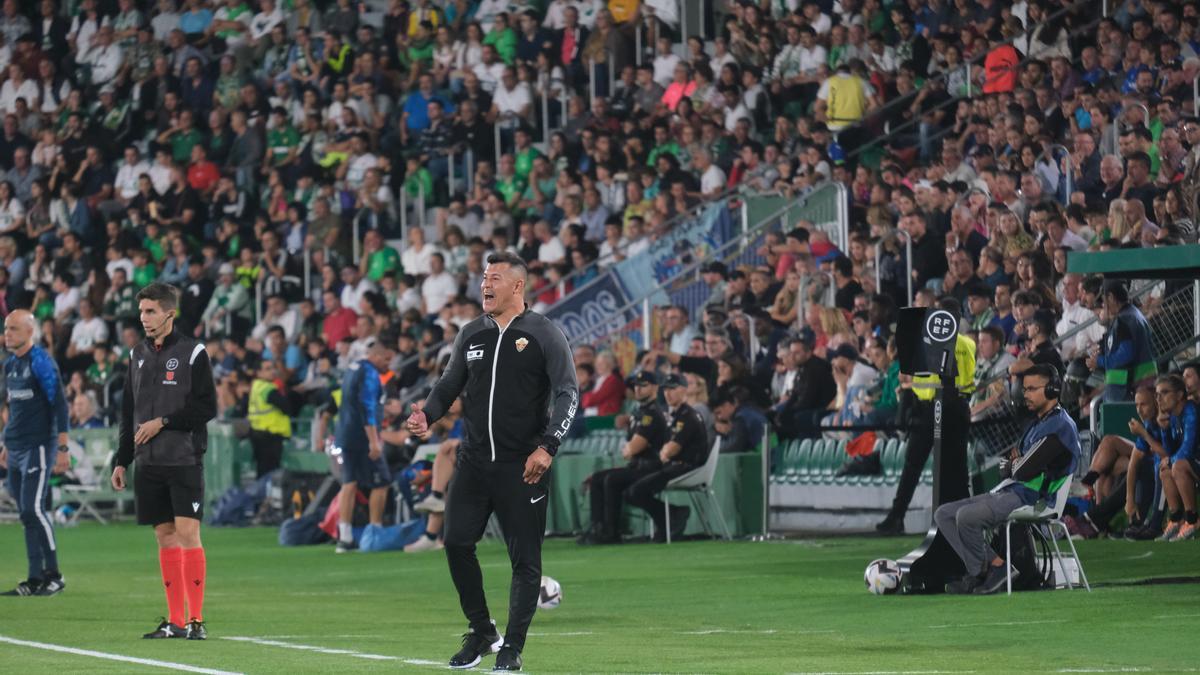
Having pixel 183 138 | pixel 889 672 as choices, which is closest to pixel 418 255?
pixel 183 138

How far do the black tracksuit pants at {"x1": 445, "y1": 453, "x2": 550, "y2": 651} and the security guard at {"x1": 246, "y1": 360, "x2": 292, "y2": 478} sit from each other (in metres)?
16.9

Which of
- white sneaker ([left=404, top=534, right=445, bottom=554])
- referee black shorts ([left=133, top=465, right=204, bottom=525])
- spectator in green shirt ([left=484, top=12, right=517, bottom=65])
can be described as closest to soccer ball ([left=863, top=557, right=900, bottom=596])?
referee black shorts ([left=133, top=465, right=204, bottom=525])

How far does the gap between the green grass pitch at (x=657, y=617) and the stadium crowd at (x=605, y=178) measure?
91.3 inches

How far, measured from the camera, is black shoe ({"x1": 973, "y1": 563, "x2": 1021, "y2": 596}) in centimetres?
1380

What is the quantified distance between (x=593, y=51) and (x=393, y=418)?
9.07m

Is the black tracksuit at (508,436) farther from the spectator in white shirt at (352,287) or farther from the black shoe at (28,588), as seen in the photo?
the spectator in white shirt at (352,287)

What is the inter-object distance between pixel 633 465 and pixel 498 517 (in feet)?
34.4

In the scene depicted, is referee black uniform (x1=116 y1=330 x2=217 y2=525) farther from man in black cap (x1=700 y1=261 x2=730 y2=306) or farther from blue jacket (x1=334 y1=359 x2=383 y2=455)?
man in black cap (x1=700 y1=261 x2=730 y2=306)

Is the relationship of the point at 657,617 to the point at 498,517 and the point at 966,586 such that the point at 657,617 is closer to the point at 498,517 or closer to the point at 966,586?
the point at 966,586

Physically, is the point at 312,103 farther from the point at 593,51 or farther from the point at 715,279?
the point at 715,279

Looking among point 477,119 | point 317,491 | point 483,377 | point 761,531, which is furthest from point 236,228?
point 483,377

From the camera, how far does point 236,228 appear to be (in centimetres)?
3244

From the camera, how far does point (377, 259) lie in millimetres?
30047

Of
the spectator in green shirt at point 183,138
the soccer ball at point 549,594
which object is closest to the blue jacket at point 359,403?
the soccer ball at point 549,594
